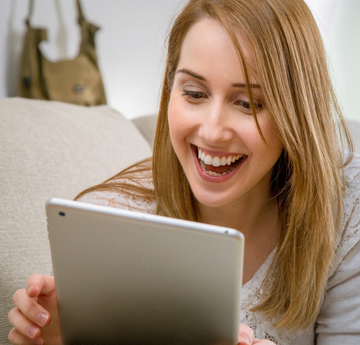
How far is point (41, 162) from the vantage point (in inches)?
53.2

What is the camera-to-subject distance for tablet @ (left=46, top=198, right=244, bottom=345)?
70 cm

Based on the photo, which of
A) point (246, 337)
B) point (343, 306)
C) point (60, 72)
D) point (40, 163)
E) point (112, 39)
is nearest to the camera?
point (246, 337)

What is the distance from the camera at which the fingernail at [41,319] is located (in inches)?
35.2

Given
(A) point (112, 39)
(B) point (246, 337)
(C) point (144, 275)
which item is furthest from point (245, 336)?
(A) point (112, 39)

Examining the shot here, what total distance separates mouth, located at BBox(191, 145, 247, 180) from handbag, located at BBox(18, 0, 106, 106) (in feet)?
5.07

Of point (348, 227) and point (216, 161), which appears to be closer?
point (216, 161)

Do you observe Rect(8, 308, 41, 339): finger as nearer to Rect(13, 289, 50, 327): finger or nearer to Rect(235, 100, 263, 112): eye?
Rect(13, 289, 50, 327): finger

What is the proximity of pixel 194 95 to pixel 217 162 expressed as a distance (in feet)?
0.45

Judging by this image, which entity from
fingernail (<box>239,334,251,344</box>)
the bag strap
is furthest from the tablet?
the bag strap

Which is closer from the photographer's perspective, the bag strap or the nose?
the nose

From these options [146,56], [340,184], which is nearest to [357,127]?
[340,184]

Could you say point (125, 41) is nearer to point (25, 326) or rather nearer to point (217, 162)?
point (217, 162)

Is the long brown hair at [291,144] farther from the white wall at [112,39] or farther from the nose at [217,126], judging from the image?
the white wall at [112,39]

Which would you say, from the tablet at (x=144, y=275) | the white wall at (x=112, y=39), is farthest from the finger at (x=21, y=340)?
the white wall at (x=112, y=39)
